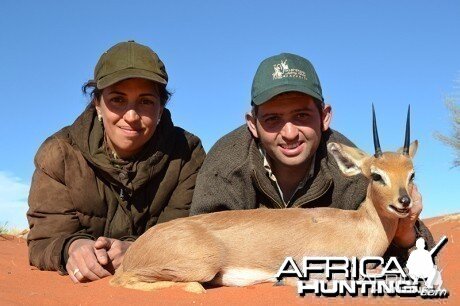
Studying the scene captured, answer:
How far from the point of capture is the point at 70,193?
25.1 feet

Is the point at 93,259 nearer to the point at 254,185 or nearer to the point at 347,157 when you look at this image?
the point at 254,185

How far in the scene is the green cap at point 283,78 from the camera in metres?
6.73

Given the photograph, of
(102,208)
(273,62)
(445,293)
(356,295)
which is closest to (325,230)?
(356,295)

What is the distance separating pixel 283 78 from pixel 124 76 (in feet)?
6.44

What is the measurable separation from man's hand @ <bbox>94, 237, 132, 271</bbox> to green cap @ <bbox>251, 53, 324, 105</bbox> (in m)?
2.32

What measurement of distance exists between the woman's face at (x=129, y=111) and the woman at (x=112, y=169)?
1 centimetres

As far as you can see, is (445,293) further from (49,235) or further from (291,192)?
(49,235)

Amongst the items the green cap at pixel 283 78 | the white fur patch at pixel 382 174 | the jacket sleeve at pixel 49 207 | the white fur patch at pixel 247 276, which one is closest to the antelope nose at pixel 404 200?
the white fur patch at pixel 382 174

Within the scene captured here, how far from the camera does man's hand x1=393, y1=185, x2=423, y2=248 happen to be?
631 cm

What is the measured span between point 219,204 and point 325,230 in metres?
1.41

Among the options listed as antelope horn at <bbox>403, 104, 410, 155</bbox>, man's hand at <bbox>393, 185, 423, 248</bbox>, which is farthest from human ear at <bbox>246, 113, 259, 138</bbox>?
man's hand at <bbox>393, 185, 423, 248</bbox>

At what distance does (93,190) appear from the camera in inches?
303

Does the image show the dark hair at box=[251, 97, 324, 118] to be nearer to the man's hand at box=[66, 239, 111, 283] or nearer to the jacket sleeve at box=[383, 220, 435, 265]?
the jacket sleeve at box=[383, 220, 435, 265]

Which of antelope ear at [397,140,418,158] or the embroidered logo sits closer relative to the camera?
antelope ear at [397,140,418,158]
